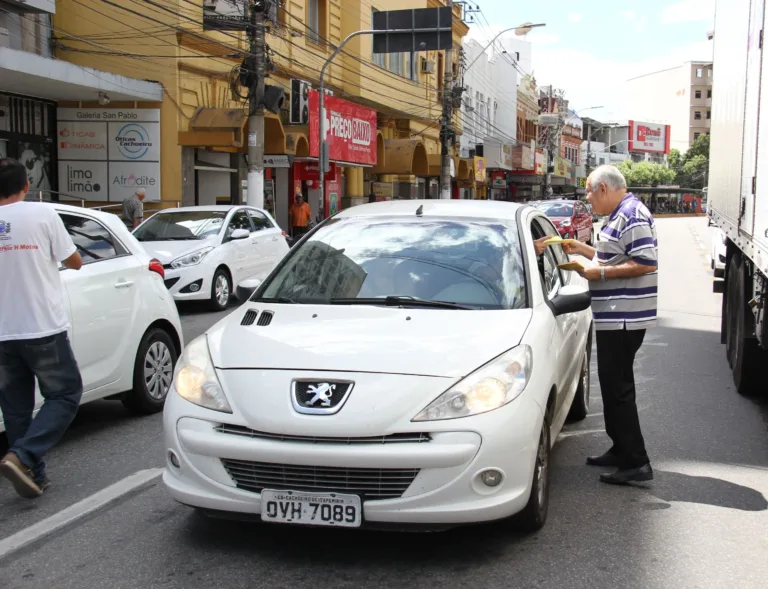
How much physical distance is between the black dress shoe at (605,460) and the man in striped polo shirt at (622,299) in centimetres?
18

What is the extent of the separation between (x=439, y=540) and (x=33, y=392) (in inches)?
94.5

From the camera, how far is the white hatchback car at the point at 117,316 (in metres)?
5.83

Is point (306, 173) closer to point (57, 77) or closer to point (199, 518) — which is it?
point (57, 77)

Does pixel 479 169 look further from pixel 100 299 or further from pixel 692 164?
pixel 692 164

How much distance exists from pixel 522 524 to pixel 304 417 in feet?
3.86

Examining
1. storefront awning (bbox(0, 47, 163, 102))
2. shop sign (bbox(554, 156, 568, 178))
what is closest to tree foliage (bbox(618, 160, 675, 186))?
shop sign (bbox(554, 156, 568, 178))

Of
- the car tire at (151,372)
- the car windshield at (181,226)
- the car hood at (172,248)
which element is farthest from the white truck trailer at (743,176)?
the car windshield at (181,226)

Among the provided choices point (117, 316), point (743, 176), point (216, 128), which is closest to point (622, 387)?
point (743, 176)

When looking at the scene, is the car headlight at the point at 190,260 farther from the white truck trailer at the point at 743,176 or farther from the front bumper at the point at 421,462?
the front bumper at the point at 421,462

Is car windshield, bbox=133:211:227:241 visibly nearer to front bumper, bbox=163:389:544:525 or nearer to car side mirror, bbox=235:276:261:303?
car side mirror, bbox=235:276:261:303

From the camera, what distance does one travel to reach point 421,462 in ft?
11.7

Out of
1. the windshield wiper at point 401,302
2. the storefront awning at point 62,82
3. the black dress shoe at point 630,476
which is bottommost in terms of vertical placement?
the black dress shoe at point 630,476

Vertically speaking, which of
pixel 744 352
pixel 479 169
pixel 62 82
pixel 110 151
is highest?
pixel 62 82

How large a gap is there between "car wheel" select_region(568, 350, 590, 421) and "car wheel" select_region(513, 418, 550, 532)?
2.09 m
